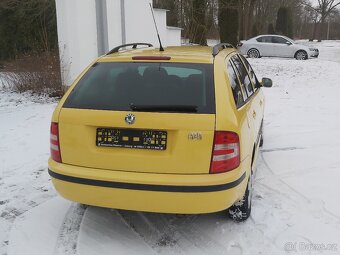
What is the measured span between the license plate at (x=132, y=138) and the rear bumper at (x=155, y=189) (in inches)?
8.7

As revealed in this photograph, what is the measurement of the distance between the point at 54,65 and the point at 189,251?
871 centimetres

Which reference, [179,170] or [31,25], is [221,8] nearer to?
[31,25]

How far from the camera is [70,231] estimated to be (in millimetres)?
3945

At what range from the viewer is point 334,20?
64875 millimetres

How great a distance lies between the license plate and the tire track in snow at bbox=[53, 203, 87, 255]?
3.06ft

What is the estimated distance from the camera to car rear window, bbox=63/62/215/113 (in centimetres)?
351

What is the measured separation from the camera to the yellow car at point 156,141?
3.33 metres

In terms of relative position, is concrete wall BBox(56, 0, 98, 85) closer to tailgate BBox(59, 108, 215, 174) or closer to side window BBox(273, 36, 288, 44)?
tailgate BBox(59, 108, 215, 174)

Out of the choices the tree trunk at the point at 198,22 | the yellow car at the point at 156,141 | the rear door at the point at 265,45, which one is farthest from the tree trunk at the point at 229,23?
the yellow car at the point at 156,141

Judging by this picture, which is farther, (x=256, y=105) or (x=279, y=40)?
(x=279, y=40)

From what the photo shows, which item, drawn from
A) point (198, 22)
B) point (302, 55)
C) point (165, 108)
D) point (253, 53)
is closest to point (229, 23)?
point (198, 22)

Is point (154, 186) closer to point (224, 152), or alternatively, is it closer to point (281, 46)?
point (224, 152)

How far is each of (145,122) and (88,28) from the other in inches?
333

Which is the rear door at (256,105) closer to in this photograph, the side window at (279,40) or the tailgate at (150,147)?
the tailgate at (150,147)
